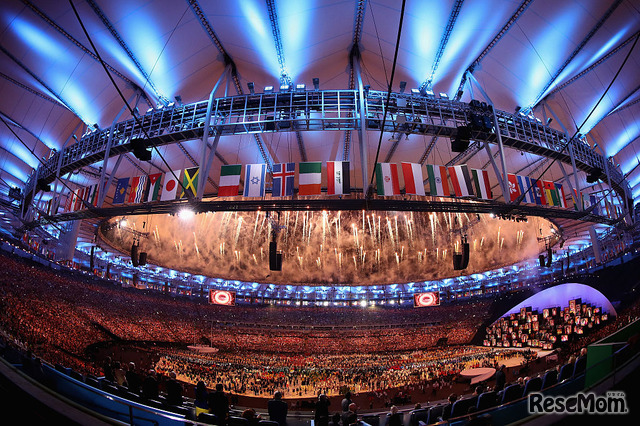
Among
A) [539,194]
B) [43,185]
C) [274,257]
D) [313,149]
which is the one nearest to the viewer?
[539,194]

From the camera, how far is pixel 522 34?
38.4 feet

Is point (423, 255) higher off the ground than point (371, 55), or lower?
lower

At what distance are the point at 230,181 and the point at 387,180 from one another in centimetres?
629

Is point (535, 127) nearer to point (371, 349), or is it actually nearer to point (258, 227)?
point (258, 227)

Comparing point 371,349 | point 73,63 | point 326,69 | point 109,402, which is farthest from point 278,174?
point 371,349

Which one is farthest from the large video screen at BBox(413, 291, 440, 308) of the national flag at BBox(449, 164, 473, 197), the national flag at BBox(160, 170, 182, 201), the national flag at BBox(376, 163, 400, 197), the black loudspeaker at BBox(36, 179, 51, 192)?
the black loudspeaker at BBox(36, 179, 51, 192)

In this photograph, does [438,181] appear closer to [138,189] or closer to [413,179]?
[413,179]

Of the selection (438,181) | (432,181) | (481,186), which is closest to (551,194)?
(481,186)

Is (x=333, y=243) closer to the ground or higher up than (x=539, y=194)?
higher up

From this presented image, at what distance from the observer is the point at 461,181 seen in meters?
12.4

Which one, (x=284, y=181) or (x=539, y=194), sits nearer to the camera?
(x=284, y=181)

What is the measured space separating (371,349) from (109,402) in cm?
3577

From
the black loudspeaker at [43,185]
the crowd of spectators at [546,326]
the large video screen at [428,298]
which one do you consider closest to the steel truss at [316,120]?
the black loudspeaker at [43,185]

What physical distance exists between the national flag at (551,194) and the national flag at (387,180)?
7.36m
